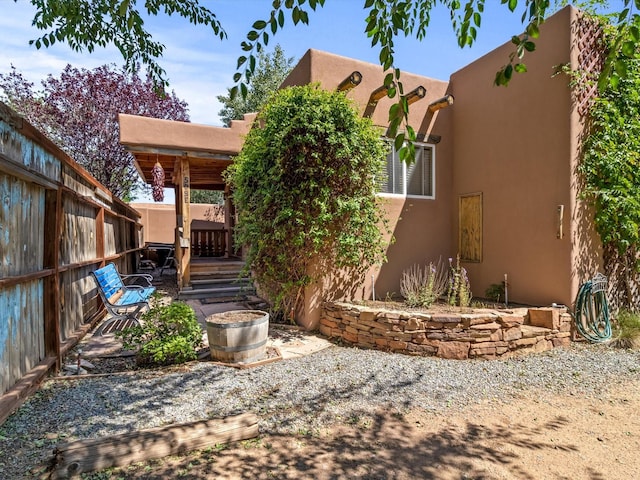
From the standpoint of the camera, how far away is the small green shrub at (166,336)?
4090 mm

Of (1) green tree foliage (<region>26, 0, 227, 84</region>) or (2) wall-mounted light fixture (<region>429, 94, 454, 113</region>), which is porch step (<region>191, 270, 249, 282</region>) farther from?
(2) wall-mounted light fixture (<region>429, 94, 454, 113</region>)

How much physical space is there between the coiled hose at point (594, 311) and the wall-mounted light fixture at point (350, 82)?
473 centimetres

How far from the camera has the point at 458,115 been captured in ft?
24.0

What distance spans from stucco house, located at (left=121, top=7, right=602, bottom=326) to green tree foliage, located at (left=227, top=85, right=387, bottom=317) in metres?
0.64

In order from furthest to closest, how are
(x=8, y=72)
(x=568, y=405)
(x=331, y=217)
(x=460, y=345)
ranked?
(x=8, y=72) → (x=331, y=217) → (x=460, y=345) → (x=568, y=405)

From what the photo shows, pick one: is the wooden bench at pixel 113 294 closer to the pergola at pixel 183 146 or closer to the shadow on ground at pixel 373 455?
the pergola at pixel 183 146

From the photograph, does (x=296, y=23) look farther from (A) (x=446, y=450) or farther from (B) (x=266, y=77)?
(B) (x=266, y=77)

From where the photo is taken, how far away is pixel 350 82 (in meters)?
5.84

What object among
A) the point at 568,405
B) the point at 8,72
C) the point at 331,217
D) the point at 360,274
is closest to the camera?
the point at 568,405

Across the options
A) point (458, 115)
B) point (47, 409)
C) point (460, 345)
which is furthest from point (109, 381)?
point (458, 115)

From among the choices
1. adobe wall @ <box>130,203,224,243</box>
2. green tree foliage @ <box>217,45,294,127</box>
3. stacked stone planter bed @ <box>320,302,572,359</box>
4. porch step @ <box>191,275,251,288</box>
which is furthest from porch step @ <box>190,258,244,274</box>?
green tree foliage @ <box>217,45,294,127</box>

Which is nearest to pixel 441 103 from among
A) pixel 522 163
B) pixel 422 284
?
pixel 522 163

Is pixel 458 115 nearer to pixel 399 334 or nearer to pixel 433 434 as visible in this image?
pixel 399 334

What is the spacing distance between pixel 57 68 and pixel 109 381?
13.7 m
